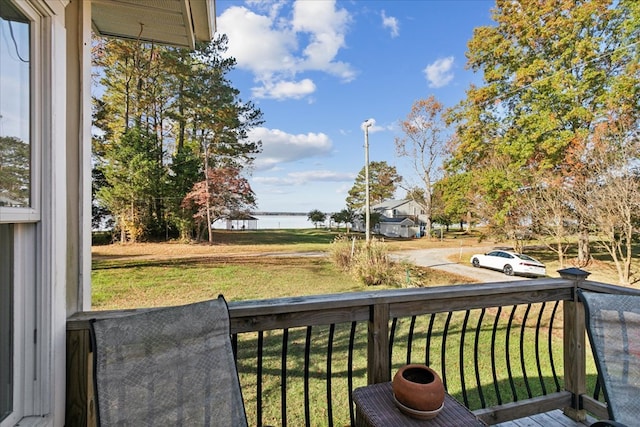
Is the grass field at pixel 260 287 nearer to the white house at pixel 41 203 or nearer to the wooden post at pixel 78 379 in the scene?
the wooden post at pixel 78 379

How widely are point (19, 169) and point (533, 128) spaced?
42.1ft

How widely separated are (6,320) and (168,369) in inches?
19.6

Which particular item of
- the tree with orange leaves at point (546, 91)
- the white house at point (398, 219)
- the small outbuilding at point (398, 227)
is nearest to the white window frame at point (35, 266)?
the tree with orange leaves at point (546, 91)

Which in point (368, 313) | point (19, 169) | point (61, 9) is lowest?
point (368, 313)

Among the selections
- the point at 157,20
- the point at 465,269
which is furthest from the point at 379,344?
the point at 465,269

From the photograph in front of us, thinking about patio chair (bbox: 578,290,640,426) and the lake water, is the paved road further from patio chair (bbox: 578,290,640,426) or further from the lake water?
the lake water

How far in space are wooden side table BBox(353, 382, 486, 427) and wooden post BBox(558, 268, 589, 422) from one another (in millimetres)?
1082

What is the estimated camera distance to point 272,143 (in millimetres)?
15539

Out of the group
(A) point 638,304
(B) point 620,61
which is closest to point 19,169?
(A) point 638,304

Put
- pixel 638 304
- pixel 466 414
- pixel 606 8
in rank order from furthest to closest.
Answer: pixel 606 8 → pixel 638 304 → pixel 466 414

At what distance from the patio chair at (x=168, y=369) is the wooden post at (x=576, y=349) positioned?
1852mm

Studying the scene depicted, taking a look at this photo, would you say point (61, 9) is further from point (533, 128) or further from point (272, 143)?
point (272, 143)

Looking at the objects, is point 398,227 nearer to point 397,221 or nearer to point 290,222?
point 397,221

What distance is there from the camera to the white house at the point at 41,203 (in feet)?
3.14
